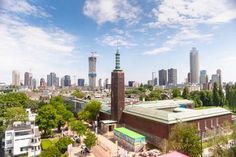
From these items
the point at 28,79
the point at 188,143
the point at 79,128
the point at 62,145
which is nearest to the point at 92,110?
the point at 79,128

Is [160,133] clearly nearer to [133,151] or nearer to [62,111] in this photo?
[133,151]

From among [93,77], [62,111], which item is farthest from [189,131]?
[93,77]

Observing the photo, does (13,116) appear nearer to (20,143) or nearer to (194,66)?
(20,143)

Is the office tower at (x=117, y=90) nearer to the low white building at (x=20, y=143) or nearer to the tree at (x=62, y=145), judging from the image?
the tree at (x=62, y=145)

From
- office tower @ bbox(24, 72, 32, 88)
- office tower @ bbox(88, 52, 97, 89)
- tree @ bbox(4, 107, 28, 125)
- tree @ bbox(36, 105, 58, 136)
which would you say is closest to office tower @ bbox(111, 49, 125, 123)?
tree @ bbox(36, 105, 58, 136)

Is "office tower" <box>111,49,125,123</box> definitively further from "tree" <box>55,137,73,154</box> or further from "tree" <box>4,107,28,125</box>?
"tree" <box>4,107,28,125</box>

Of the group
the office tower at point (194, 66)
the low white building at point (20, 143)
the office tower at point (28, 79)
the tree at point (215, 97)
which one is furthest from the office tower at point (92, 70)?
the low white building at point (20, 143)
